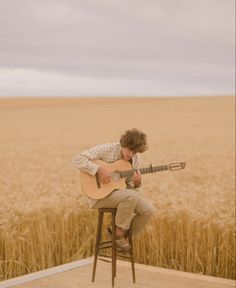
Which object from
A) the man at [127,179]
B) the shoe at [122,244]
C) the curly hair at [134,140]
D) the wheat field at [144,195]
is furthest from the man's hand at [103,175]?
the wheat field at [144,195]

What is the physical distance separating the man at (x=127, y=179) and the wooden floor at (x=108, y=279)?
58 centimetres

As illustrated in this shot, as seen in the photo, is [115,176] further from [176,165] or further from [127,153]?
[176,165]

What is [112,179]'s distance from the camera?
15.3ft

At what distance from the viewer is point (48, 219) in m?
7.04

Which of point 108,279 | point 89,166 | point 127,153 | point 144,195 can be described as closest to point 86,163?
point 89,166

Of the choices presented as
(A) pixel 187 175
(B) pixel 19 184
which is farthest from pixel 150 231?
(A) pixel 187 175

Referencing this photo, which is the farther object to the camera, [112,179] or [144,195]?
[144,195]

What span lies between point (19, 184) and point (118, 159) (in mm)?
5188

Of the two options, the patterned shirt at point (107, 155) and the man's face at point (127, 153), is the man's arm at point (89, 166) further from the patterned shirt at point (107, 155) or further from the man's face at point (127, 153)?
the man's face at point (127, 153)

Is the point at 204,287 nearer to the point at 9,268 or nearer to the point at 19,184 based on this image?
the point at 9,268

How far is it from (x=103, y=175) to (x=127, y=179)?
0.20 metres

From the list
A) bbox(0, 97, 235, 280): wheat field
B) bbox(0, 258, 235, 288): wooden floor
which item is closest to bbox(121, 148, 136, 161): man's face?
bbox(0, 258, 235, 288): wooden floor

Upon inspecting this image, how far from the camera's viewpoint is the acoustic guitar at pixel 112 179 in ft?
15.3

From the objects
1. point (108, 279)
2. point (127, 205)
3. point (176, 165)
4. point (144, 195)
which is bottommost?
point (108, 279)
